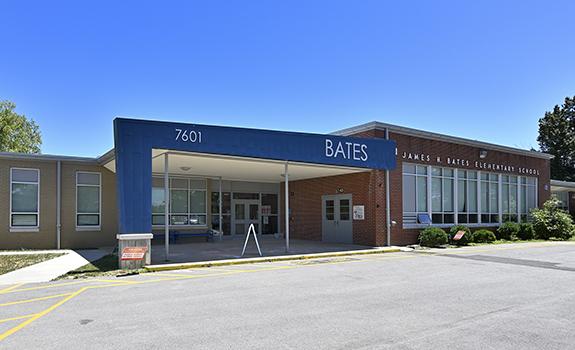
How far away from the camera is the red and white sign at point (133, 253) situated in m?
12.6

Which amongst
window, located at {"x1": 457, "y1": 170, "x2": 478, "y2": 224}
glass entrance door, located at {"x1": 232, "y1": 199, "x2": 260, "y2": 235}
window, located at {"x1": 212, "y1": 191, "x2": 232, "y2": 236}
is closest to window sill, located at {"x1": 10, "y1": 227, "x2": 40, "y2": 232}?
window, located at {"x1": 212, "y1": 191, "x2": 232, "y2": 236}

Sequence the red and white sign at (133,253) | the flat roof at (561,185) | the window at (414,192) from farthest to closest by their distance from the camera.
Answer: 1. the flat roof at (561,185)
2. the window at (414,192)
3. the red and white sign at (133,253)

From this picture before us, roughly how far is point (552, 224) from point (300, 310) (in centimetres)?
2357

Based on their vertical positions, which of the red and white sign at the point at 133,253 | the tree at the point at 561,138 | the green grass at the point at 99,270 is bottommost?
the green grass at the point at 99,270

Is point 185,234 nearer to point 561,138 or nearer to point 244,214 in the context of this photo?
point 244,214

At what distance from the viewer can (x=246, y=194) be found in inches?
1006

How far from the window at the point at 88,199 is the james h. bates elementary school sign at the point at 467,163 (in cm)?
1361

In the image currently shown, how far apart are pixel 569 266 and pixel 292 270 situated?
8.14 metres

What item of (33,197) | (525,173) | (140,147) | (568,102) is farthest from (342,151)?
(568,102)

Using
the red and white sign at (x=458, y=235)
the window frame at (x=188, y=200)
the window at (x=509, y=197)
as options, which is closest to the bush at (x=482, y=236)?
the red and white sign at (x=458, y=235)

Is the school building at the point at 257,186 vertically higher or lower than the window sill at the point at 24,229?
higher

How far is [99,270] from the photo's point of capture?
12508 mm

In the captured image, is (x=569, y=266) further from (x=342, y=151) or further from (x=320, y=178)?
(x=320, y=178)

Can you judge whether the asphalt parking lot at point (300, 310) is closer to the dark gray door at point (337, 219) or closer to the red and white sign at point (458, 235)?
the red and white sign at point (458, 235)
